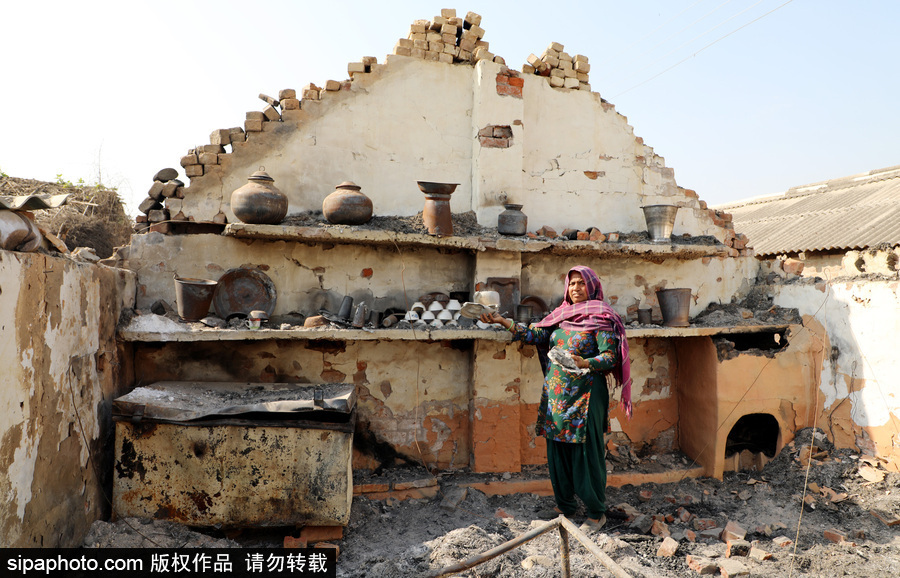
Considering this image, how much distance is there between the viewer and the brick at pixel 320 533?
12.8ft

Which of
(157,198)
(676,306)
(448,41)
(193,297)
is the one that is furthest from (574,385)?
(157,198)

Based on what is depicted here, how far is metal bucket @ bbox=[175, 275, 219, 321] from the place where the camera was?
4.29m

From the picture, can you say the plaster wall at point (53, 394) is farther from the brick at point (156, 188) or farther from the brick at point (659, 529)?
the brick at point (659, 529)

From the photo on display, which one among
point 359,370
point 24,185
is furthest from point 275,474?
point 24,185

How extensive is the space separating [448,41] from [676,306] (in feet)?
11.8

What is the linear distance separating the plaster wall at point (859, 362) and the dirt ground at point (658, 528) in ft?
0.78

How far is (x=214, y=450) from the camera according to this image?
3744 mm

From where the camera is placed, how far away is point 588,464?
164 inches

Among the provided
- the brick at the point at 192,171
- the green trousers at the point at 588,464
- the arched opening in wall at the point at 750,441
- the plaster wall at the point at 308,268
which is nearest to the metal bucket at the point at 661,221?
the plaster wall at the point at 308,268

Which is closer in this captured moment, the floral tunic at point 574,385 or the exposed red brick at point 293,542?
the exposed red brick at point 293,542

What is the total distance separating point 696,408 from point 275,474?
4.50 metres

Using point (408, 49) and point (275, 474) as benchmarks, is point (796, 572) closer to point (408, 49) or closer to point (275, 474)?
point (275, 474)

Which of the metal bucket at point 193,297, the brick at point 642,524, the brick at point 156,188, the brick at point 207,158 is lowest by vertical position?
the brick at point 642,524

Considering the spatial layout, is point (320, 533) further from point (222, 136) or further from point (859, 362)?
point (859, 362)
